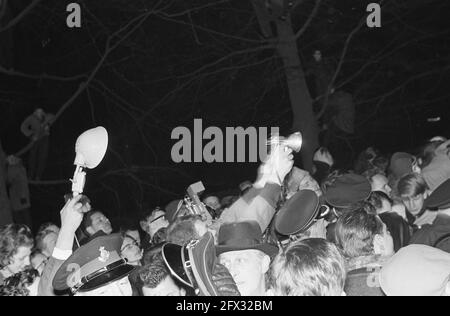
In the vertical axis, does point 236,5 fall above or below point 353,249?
above

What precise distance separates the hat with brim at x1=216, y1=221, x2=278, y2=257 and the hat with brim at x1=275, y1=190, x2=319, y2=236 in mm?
221

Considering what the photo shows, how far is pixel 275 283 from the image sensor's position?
2639mm

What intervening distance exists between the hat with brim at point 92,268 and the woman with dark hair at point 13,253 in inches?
40.5

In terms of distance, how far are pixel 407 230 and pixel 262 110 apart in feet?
26.7

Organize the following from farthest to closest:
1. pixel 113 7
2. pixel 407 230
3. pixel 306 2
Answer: pixel 306 2
pixel 113 7
pixel 407 230

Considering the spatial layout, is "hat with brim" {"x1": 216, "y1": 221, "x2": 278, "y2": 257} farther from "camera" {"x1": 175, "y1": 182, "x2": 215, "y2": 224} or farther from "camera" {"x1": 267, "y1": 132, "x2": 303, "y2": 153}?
"camera" {"x1": 175, "y1": 182, "x2": 215, "y2": 224}

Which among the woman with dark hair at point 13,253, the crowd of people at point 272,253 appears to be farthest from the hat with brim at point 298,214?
the woman with dark hair at point 13,253

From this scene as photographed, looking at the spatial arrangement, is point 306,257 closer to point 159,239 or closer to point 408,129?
point 159,239

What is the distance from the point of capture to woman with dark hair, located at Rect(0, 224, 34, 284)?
160 inches

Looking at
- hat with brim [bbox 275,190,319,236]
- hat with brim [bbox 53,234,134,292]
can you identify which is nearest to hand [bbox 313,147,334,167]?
hat with brim [bbox 275,190,319,236]

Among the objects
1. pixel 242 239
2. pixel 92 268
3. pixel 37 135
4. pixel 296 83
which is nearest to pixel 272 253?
pixel 242 239

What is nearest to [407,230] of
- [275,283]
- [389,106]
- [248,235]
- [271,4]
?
[248,235]

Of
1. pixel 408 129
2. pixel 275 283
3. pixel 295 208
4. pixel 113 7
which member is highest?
pixel 113 7

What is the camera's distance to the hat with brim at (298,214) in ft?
12.0
